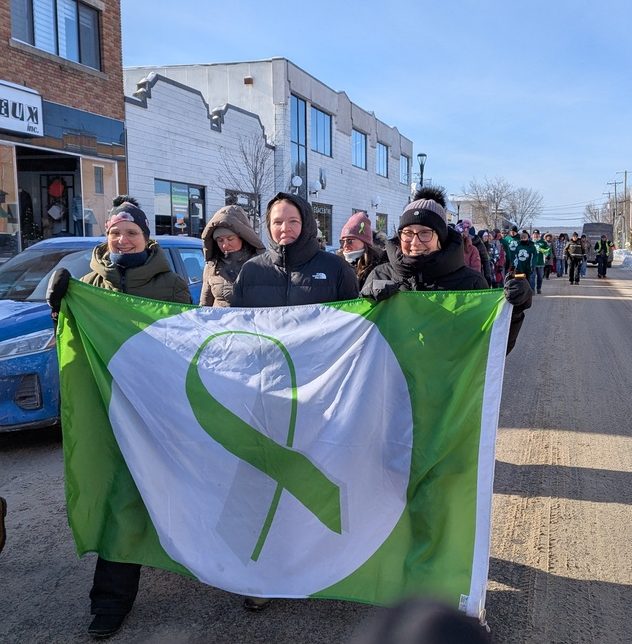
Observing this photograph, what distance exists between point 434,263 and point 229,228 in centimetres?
206

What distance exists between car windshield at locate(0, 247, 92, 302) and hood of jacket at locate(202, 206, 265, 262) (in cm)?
142

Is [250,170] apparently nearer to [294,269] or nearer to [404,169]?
[294,269]

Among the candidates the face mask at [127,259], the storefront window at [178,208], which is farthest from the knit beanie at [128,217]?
the storefront window at [178,208]

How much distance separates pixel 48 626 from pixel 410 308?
7.32 ft

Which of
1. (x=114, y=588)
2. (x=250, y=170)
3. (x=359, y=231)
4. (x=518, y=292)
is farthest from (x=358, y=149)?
(x=114, y=588)

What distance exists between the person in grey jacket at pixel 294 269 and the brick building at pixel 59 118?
11.8 meters

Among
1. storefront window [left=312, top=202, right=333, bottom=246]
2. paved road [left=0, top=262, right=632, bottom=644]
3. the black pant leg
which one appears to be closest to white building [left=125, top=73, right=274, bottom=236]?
storefront window [left=312, top=202, right=333, bottom=246]

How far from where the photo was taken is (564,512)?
421 cm

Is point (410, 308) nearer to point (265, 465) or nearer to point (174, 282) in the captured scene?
point (265, 465)

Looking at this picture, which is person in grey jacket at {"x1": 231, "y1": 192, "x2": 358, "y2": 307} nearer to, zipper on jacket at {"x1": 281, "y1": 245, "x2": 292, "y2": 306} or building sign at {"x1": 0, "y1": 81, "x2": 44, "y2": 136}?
zipper on jacket at {"x1": 281, "y1": 245, "x2": 292, "y2": 306}

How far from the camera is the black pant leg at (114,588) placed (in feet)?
9.98

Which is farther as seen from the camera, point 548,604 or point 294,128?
point 294,128

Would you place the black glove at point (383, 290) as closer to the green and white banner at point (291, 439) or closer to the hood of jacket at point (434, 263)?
the green and white banner at point (291, 439)

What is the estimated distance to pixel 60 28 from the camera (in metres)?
15.0
